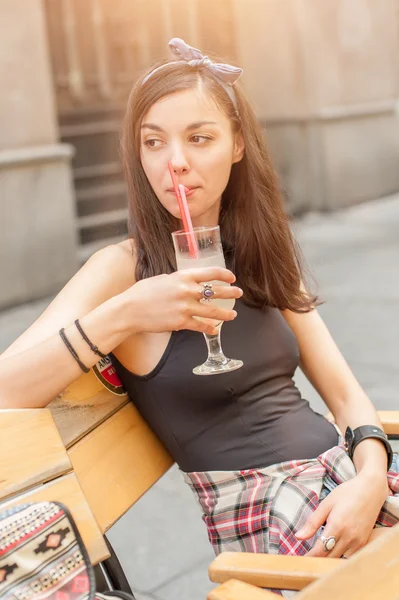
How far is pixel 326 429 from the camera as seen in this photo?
2.01 m

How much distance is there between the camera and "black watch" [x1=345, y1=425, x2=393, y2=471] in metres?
1.97

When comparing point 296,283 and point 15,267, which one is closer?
point 296,283

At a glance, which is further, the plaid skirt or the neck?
the neck

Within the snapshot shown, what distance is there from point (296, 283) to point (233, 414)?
41cm

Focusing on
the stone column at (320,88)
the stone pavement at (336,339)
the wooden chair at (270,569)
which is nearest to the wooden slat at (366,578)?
the wooden chair at (270,569)

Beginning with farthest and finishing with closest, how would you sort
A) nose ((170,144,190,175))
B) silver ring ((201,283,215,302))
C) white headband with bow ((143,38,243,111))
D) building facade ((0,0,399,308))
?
building facade ((0,0,399,308)) → white headband with bow ((143,38,243,111)) → nose ((170,144,190,175)) → silver ring ((201,283,215,302))

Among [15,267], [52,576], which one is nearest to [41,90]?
[15,267]

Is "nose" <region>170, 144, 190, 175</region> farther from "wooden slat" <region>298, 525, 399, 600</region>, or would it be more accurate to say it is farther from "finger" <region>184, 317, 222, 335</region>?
"wooden slat" <region>298, 525, 399, 600</region>

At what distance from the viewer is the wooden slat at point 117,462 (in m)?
1.73

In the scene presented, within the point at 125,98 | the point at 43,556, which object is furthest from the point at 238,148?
the point at 125,98

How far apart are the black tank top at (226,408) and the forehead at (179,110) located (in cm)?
46

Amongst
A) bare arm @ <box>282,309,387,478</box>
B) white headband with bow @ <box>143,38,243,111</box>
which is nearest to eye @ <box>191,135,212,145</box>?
white headband with bow @ <box>143,38,243,111</box>

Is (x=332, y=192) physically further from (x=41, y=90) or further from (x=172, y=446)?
(x=172, y=446)

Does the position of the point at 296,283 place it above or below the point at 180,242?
below
